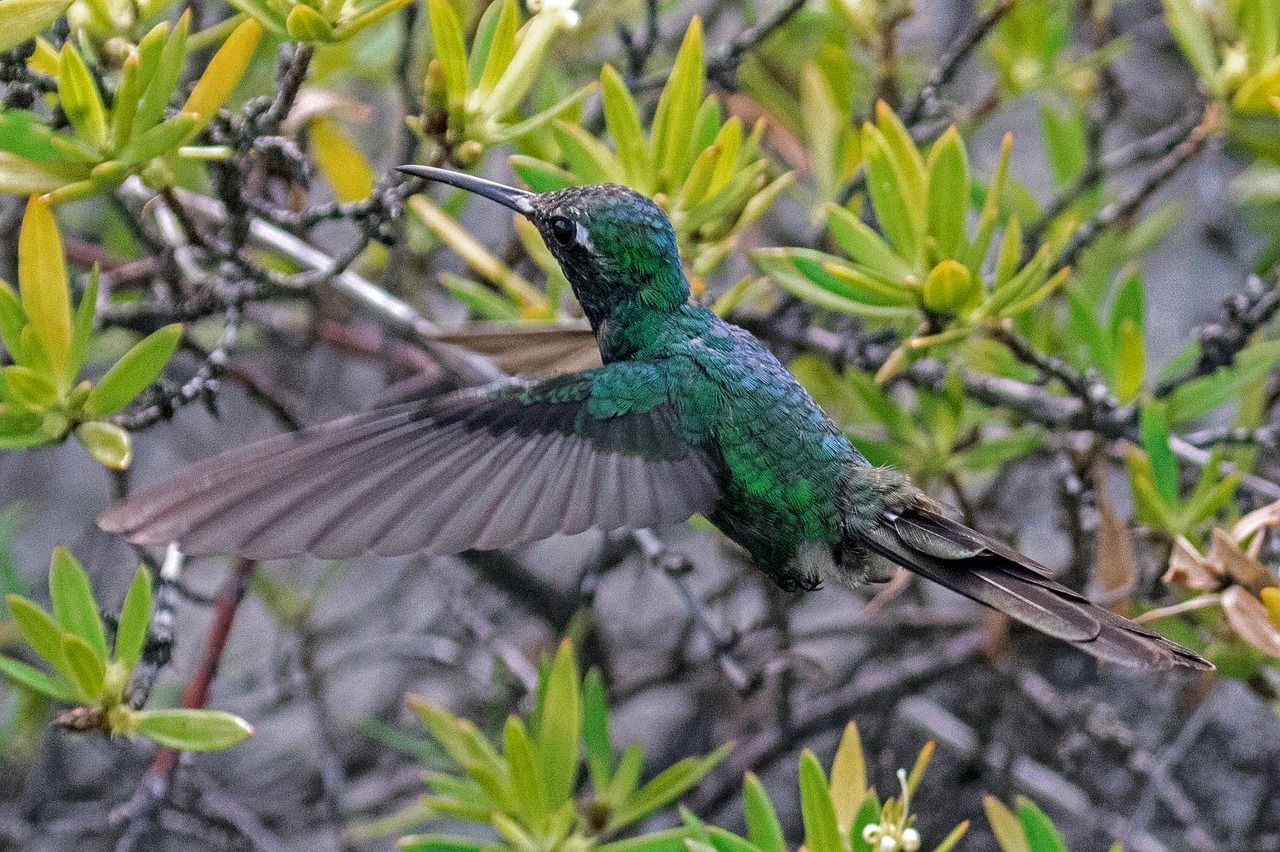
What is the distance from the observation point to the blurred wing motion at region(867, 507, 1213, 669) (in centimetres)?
118

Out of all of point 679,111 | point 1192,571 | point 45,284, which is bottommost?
point 1192,571

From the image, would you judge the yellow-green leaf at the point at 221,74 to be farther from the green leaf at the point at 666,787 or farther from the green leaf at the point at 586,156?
the green leaf at the point at 666,787

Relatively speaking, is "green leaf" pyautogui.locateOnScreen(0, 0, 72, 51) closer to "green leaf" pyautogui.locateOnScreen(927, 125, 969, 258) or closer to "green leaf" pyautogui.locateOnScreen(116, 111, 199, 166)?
"green leaf" pyautogui.locateOnScreen(116, 111, 199, 166)

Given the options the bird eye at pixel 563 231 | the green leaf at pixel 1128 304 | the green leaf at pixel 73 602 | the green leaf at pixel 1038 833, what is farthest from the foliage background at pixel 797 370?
the green leaf at pixel 1038 833

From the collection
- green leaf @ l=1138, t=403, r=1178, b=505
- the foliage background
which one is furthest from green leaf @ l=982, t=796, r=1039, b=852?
green leaf @ l=1138, t=403, r=1178, b=505

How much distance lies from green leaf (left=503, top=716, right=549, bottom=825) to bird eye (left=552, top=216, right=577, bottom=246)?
23.6 inches

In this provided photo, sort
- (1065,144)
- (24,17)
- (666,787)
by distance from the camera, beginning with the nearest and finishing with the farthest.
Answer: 1. (24,17)
2. (666,787)
3. (1065,144)

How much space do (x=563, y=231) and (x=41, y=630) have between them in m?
0.76

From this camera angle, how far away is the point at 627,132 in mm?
1527

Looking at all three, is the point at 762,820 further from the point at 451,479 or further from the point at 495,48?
the point at 495,48

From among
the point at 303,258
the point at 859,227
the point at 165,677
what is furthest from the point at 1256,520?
the point at 165,677

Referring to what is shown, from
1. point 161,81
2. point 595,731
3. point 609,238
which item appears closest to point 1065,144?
point 609,238

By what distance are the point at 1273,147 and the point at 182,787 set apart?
2261 mm

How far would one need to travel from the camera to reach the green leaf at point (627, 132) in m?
1.48
